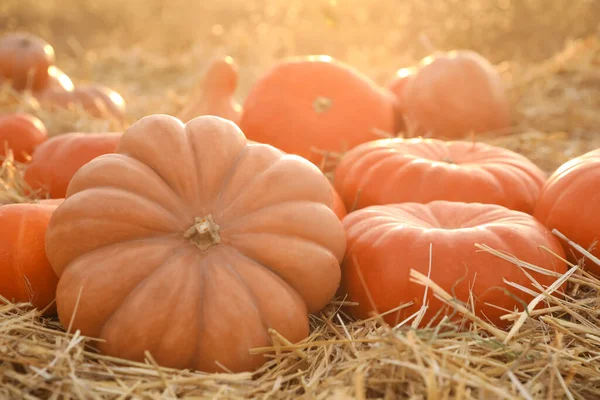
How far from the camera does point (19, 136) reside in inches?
178

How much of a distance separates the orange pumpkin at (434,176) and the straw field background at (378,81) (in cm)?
59

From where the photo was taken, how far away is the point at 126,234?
221 cm

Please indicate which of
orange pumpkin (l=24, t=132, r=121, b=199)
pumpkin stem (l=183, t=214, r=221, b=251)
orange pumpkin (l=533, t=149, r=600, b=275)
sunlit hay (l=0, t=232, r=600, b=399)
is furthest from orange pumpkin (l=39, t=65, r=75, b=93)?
orange pumpkin (l=533, t=149, r=600, b=275)

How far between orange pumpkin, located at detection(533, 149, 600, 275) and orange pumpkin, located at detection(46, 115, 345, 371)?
1103mm

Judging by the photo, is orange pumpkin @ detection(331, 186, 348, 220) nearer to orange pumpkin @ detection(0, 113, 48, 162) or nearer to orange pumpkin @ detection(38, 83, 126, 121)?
orange pumpkin @ detection(0, 113, 48, 162)

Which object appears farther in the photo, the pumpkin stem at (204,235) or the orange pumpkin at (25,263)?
the orange pumpkin at (25,263)

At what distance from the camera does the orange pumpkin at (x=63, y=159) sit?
3.51m

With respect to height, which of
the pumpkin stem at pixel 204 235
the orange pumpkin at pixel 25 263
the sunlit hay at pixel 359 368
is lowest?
the sunlit hay at pixel 359 368

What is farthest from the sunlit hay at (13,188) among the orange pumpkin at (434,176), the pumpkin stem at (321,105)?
the pumpkin stem at (321,105)

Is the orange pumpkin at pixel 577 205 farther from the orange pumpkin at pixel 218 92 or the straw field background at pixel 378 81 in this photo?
the orange pumpkin at pixel 218 92

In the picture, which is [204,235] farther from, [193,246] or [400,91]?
[400,91]

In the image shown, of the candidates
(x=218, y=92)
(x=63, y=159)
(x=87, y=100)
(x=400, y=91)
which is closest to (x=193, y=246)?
(x=63, y=159)

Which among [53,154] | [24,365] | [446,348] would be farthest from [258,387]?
[53,154]

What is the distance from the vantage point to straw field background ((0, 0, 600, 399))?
1975 millimetres
